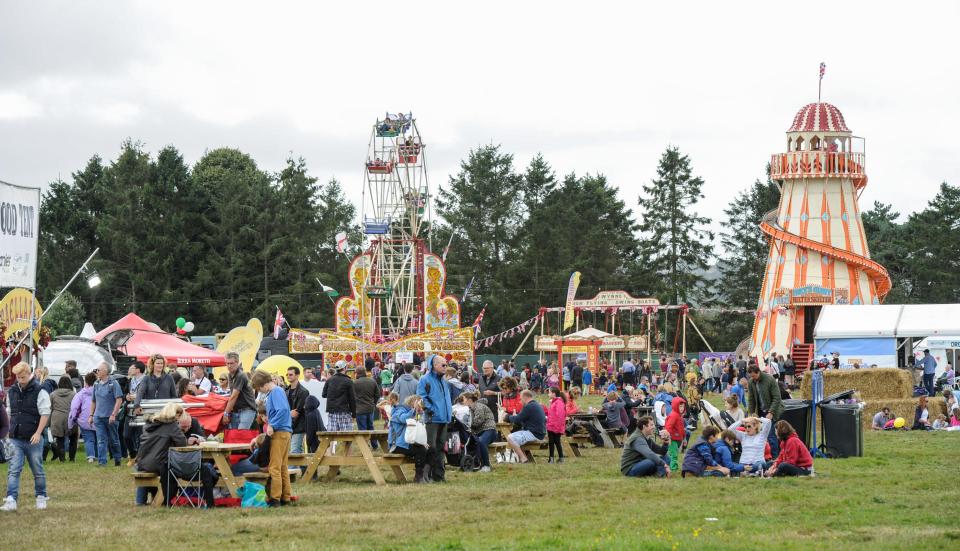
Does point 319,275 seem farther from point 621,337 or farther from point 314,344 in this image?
point 621,337

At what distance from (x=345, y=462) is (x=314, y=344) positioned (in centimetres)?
3124

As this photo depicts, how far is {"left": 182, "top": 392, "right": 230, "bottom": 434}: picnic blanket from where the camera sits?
606 inches

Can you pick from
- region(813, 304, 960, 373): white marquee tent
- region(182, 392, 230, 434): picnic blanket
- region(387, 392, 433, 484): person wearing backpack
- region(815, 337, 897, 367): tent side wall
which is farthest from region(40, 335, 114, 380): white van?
region(813, 304, 960, 373): white marquee tent

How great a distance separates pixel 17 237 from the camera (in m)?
14.7

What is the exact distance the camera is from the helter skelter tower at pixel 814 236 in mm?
47312

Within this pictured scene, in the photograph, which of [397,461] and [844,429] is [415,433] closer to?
[397,461]

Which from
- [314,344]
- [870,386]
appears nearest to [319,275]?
[314,344]

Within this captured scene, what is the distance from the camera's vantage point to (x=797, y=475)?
14688mm

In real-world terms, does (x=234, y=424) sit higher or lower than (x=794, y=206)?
lower

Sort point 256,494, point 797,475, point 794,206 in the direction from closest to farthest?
1. point 256,494
2. point 797,475
3. point 794,206

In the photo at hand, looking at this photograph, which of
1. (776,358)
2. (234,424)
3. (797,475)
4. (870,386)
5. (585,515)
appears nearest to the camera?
(585,515)

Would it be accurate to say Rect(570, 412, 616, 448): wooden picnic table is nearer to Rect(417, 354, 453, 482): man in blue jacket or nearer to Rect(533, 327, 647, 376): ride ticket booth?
Rect(417, 354, 453, 482): man in blue jacket

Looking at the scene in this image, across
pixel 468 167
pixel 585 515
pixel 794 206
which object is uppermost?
pixel 468 167

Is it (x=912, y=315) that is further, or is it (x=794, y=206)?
(x=794, y=206)
